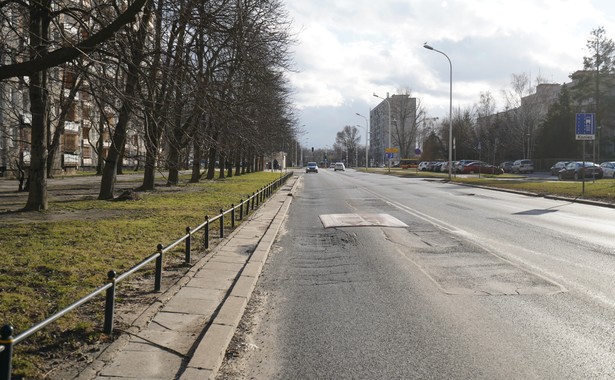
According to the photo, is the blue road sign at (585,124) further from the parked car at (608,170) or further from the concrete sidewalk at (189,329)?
the parked car at (608,170)

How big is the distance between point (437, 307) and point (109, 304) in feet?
12.5

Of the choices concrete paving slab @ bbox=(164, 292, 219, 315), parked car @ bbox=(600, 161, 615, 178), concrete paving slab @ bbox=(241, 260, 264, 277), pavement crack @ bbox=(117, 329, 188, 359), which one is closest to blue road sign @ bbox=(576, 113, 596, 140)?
concrete paving slab @ bbox=(241, 260, 264, 277)

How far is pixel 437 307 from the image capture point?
6.74 m

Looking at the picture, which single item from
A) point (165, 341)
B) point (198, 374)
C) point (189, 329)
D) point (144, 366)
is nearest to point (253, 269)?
point (189, 329)

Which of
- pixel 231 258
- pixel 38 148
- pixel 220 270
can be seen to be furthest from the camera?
pixel 38 148

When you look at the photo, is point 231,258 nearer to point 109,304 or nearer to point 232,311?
point 232,311

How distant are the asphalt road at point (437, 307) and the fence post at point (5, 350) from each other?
183 centimetres

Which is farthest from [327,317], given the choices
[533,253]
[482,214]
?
[482,214]

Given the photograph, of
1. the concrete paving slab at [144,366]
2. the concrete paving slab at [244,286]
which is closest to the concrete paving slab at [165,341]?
the concrete paving slab at [144,366]

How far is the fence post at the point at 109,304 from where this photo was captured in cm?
538

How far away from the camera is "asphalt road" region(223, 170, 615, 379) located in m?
4.87

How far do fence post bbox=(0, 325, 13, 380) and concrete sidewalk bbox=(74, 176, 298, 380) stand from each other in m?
0.86

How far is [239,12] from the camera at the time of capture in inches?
498

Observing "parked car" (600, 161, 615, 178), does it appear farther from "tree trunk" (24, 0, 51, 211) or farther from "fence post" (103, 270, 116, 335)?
"fence post" (103, 270, 116, 335)
